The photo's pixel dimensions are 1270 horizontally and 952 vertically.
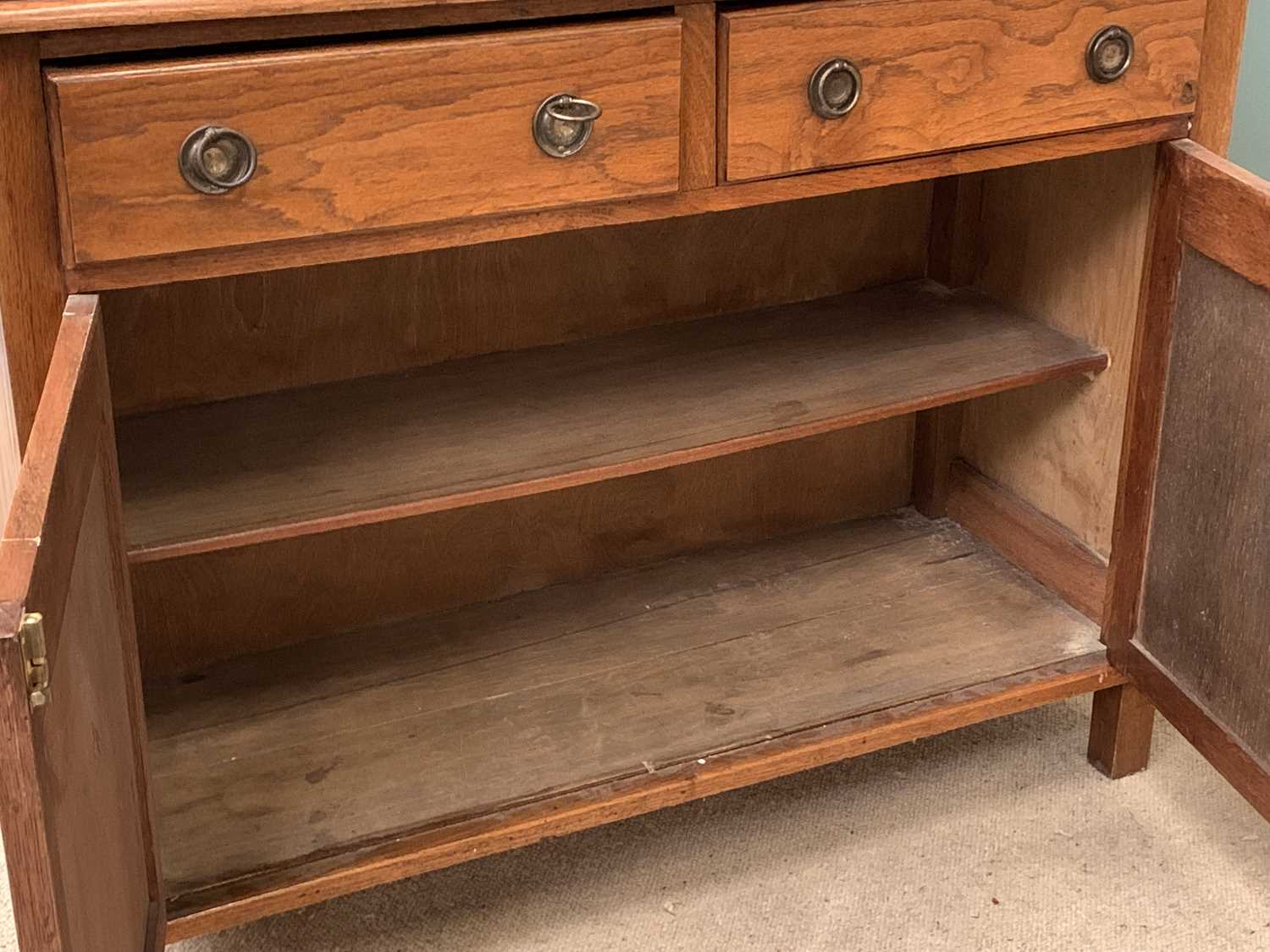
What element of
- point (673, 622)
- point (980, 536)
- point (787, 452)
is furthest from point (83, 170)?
point (980, 536)

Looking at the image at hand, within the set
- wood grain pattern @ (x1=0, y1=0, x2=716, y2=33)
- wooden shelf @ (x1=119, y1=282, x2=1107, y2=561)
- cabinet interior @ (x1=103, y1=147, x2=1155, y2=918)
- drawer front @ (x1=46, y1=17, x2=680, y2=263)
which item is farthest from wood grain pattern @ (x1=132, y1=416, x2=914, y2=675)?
wood grain pattern @ (x1=0, y1=0, x2=716, y2=33)

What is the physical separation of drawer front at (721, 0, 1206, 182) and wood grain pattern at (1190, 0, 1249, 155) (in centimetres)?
2

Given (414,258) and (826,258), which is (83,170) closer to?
(414,258)

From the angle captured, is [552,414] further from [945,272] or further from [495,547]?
[945,272]

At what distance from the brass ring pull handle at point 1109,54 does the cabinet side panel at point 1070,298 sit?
0.12 m

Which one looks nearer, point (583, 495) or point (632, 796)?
point (632, 796)

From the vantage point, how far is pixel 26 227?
108cm

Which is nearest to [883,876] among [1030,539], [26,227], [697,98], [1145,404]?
[1030,539]

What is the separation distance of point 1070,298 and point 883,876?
0.63m

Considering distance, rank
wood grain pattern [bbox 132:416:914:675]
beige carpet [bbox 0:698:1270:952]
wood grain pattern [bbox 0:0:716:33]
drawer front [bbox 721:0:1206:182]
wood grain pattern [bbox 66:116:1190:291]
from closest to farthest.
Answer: wood grain pattern [bbox 0:0:716:33], wood grain pattern [bbox 66:116:1190:291], drawer front [bbox 721:0:1206:182], beige carpet [bbox 0:698:1270:952], wood grain pattern [bbox 132:416:914:675]

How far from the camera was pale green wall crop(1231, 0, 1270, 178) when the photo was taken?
2027 mm

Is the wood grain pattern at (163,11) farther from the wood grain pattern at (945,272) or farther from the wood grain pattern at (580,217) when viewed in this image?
the wood grain pattern at (945,272)

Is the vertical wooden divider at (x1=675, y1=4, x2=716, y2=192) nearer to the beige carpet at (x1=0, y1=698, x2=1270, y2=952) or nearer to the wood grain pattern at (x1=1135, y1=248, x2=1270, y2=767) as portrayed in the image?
the wood grain pattern at (x1=1135, y1=248, x2=1270, y2=767)

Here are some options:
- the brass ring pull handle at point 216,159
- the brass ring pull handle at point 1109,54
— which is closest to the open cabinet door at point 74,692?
the brass ring pull handle at point 216,159
